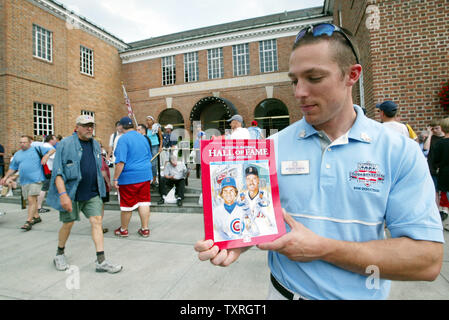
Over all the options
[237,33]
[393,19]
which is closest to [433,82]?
[393,19]

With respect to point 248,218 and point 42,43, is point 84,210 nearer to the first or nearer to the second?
point 248,218

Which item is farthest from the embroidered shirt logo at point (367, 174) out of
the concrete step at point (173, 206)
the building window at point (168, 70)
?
the building window at point (168, 70)

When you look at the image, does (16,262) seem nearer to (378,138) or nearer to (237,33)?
(378,138)

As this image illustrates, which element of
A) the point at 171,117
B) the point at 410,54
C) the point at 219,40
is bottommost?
the point at 410,54

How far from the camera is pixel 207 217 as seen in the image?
90 centimetres

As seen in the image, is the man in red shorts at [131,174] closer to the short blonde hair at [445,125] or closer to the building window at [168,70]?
the short blonde hair at [445,125]

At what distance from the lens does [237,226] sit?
93cm

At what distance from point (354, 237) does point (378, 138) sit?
1.39 feet

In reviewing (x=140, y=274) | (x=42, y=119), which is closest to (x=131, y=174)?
(x=140, y=274)

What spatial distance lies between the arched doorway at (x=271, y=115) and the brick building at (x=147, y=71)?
68mm

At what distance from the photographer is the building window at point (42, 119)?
1404 cm

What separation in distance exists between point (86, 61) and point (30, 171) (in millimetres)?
14585

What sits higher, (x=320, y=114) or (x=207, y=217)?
(x=320, y=114)

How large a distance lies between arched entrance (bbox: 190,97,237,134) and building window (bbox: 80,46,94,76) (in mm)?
7996
